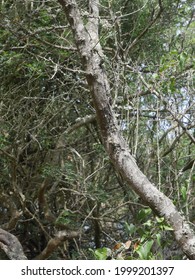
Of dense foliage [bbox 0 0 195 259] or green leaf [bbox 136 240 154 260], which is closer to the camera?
green leaf [bbox 136 240 154 260]

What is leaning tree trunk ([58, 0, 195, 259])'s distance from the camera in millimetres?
1698

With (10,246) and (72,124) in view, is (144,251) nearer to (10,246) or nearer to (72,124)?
(10,246)

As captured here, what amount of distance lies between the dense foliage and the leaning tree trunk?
77cm

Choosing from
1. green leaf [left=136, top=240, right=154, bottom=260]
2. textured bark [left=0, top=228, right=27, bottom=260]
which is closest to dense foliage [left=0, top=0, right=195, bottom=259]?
textured bark [left=0, top=228, right=27, bottom=260]

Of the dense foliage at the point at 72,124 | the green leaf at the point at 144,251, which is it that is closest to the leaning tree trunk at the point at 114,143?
the green leaf at the point at 144,251

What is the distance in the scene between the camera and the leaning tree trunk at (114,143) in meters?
1.70

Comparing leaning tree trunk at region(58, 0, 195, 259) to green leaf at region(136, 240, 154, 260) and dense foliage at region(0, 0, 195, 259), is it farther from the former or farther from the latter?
dense foliage at region(0, 0, 195, 259)

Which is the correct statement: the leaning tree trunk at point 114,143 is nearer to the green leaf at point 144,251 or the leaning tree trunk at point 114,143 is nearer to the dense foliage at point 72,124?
the green leaf at point 144,251

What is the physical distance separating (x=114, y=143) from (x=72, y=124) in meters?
1.85

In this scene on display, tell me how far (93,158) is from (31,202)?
66 centimetres

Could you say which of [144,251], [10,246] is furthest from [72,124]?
[144,251]

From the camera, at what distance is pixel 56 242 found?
134 inches
